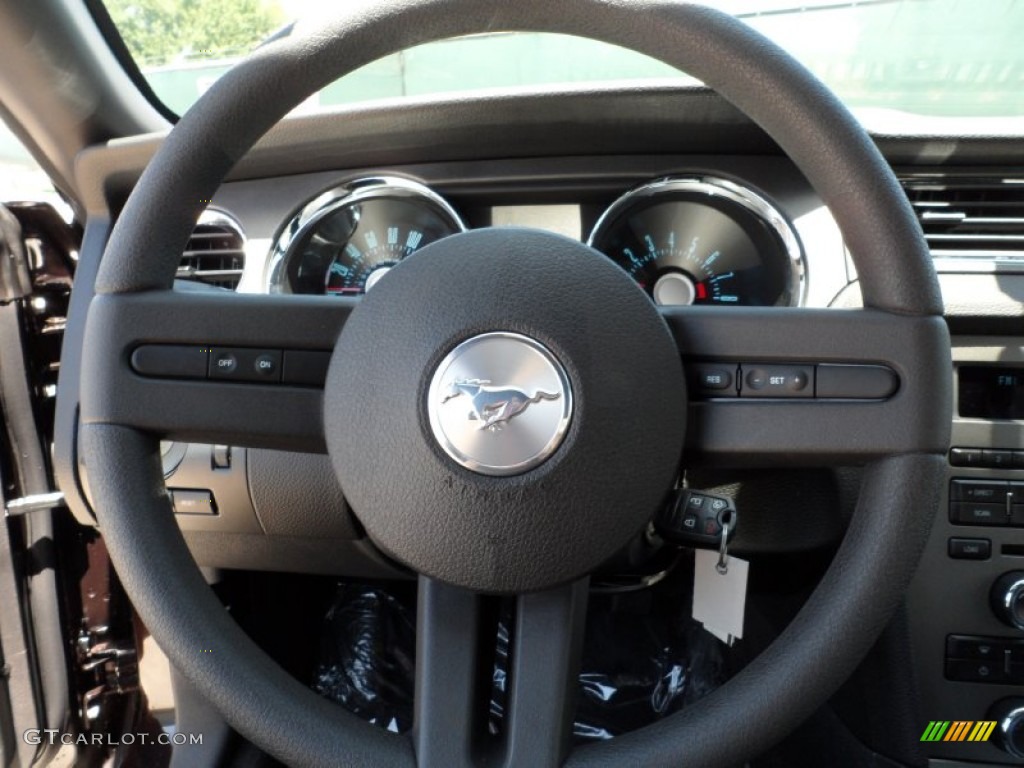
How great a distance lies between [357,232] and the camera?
1500 mm

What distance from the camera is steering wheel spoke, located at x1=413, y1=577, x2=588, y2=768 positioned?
2.67ft

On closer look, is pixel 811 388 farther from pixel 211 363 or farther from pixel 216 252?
pixel 216 252

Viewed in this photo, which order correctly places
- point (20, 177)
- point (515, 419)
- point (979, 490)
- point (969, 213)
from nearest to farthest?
point (515, 419), point (979, 490), point (969, 213), point (20, 177)

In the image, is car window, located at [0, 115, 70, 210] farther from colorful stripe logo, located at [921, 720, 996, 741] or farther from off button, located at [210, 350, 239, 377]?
colorful stripe logo, located at [921, 720, 996, 741]

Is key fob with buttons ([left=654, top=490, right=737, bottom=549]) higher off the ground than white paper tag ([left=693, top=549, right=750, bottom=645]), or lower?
higher

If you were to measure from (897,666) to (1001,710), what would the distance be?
17 centimetres

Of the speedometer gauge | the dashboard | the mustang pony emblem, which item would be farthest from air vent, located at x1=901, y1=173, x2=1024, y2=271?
the mustang pony emblem

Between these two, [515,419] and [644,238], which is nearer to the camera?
[515,419]

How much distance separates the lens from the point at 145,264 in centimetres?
87

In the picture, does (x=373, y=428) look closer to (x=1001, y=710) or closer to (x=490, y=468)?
(x=490, y=468)

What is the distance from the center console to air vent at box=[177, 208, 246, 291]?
1110 millimetres

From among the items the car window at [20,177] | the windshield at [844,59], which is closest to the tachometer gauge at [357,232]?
the windshield at [844,59]
